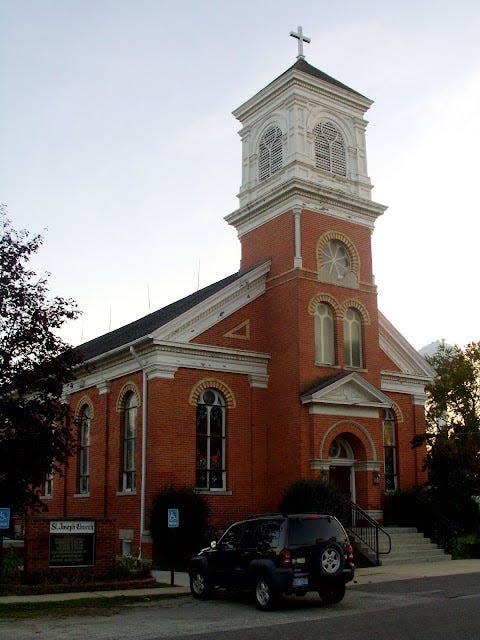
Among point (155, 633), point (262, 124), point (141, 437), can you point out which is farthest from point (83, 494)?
point (155, 633)

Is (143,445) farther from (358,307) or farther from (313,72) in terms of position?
(313,72)

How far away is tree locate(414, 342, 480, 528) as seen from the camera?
27375 mm

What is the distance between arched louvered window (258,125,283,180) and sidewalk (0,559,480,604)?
14918 mm

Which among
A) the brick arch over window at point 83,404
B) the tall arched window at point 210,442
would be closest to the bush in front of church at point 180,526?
the tall arched window at point 210,442

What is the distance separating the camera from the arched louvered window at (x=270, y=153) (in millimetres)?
29609

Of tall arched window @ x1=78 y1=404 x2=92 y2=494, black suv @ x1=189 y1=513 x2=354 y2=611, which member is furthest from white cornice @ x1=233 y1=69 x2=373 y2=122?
black suv @ x1=189 y1=513 x2=354 y2=611

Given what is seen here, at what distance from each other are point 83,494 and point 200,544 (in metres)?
7.95

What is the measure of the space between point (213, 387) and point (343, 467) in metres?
5.46

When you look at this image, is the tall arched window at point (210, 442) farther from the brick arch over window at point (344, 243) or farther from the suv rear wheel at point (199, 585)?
the suv rear wheel at point (199, 585)

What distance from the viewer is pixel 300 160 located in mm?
28250

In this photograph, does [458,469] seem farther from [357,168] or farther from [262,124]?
[262,124]

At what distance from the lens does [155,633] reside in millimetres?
12086

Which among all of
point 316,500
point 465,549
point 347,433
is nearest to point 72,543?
point 316,500

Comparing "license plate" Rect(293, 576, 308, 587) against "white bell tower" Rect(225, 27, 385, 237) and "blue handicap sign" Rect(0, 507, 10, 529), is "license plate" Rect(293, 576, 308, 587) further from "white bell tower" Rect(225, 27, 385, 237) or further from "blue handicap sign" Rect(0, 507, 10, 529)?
"white bell tower" Rect(225, 27, 385, 237)
